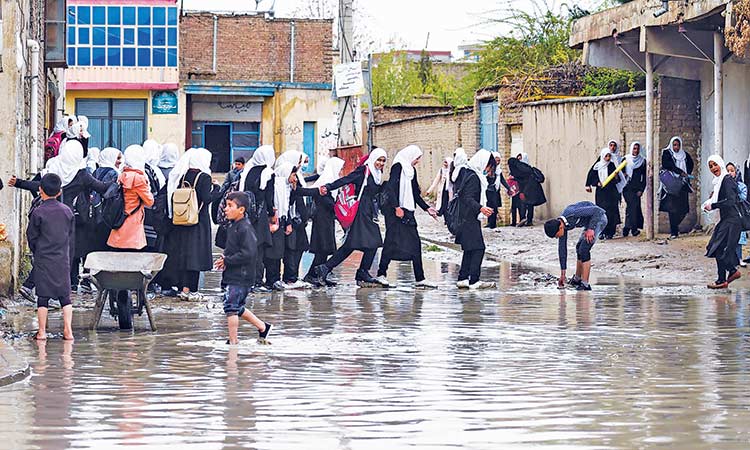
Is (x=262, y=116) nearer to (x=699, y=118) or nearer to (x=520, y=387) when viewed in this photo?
(x=699, y=118)

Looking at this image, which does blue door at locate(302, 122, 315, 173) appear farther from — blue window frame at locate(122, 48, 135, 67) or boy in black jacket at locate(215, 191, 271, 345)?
boy in black jacket at locate(215, 191, 271, 345)

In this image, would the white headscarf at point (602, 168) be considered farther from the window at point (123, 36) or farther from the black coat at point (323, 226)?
the window at point (123, 36)

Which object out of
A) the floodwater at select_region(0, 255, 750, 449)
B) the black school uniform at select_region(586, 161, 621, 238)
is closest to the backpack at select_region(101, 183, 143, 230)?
the floodwater at select_region(0, 255, 750, 449)

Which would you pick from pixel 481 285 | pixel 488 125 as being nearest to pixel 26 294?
pixel 481 285

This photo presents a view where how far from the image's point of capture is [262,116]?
57.8 m

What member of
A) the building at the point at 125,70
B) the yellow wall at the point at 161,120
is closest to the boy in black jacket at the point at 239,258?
the building at the point at 125,70

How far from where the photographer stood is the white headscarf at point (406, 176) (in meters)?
18.1

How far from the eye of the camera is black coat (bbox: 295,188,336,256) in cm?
1827

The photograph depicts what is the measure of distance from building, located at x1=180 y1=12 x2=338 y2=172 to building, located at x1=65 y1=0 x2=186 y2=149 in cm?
171

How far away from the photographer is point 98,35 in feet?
178

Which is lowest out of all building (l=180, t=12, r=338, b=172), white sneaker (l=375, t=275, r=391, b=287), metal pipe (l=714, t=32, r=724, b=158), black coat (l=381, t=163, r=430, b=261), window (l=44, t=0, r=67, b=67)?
white sneaker (l=375, t=275, r=391, b=287)

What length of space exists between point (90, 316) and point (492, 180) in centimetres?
1588

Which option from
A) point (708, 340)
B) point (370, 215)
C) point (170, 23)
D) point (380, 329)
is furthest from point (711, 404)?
point (170, 23)

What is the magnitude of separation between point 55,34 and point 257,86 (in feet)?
113
